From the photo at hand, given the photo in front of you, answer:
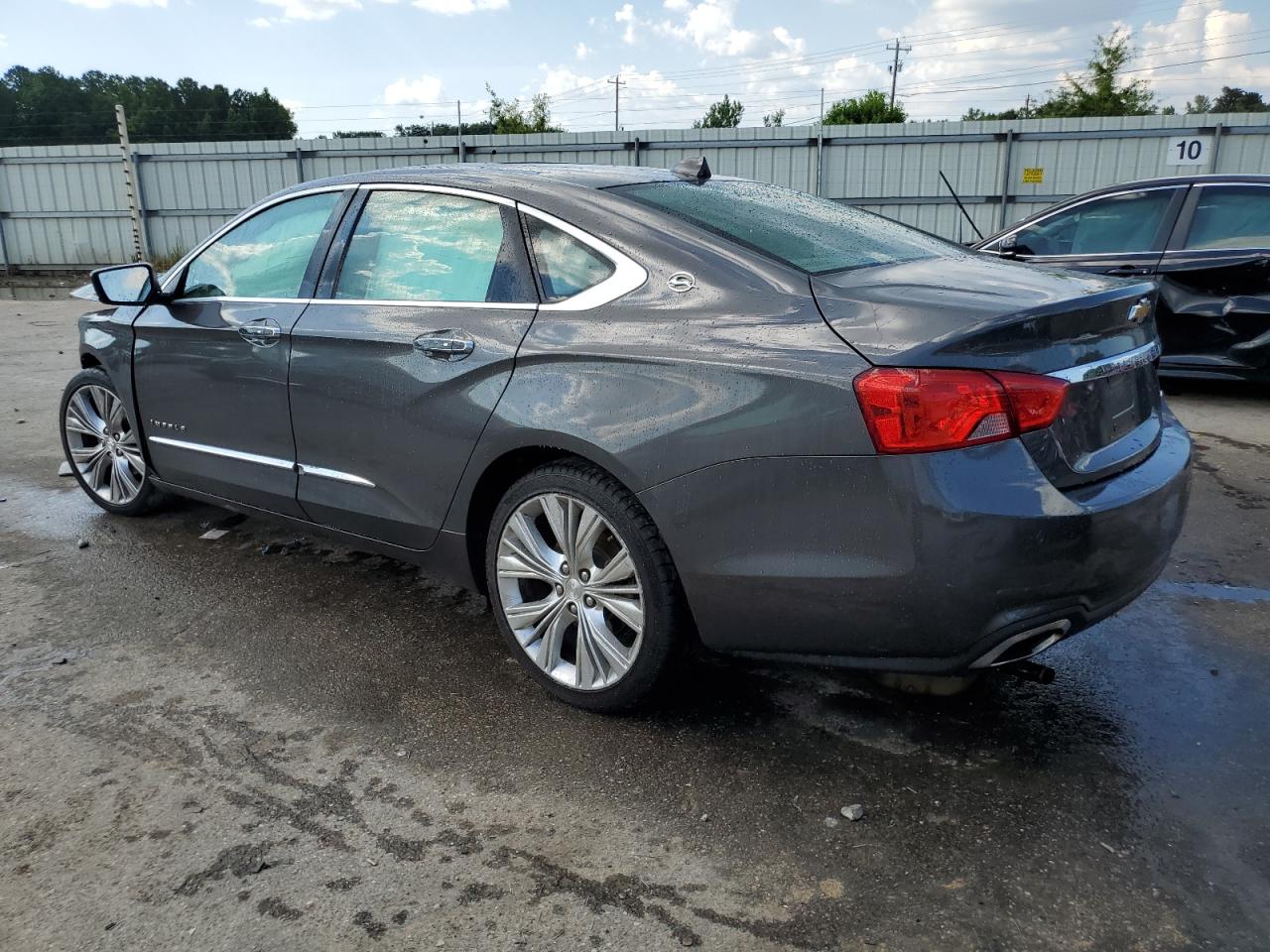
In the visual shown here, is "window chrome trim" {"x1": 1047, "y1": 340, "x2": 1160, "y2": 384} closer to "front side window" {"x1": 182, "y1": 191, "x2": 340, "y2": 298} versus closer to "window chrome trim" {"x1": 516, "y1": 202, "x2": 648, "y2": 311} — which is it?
"window chrome trim" {"x1": 516, "y1": 202, "x2": 648, "y2": 311}

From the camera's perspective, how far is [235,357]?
386cm

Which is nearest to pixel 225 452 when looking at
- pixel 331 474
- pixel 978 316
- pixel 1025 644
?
pixel 331 474

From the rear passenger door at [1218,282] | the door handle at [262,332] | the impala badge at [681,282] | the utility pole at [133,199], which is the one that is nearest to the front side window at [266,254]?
the door handle at [262,332]

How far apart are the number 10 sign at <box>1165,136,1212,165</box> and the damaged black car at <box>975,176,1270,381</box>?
10.2 metres

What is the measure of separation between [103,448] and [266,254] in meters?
1.65

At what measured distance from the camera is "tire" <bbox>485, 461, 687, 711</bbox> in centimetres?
273

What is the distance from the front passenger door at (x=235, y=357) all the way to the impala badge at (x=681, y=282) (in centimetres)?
154

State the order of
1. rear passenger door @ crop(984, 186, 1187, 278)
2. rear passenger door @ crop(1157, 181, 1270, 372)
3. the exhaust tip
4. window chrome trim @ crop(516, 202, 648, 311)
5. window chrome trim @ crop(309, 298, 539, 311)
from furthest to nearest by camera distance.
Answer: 1. rear passenger door @ crop(984, 186, 1187, 278)
2. rear passenger door @ crop(1157, 181, 1270, 372)
3. window chrome trim @ crop(309, 298, 539, 311)
4. window chrome trim @ crop(516, 202, 648, 311)
5. the exhaust tip

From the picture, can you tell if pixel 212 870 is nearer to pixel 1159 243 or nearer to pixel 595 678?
pixel 595 678

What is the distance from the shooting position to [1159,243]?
7.16 metres

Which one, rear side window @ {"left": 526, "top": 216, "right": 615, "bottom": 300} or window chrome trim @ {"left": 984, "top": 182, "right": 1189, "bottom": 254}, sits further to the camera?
window chrome trim @ {"left": 984, "top": 182, "right": 1189, "bottom": 254}

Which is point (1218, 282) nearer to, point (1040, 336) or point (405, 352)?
point (1040, 336)

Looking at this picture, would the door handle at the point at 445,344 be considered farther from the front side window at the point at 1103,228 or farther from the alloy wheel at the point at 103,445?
the front side window at the point at 1103,228

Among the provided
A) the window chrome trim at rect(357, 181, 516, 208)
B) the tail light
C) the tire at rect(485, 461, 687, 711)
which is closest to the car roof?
the window chrome trim at rect(357, 181, 516, 208)
